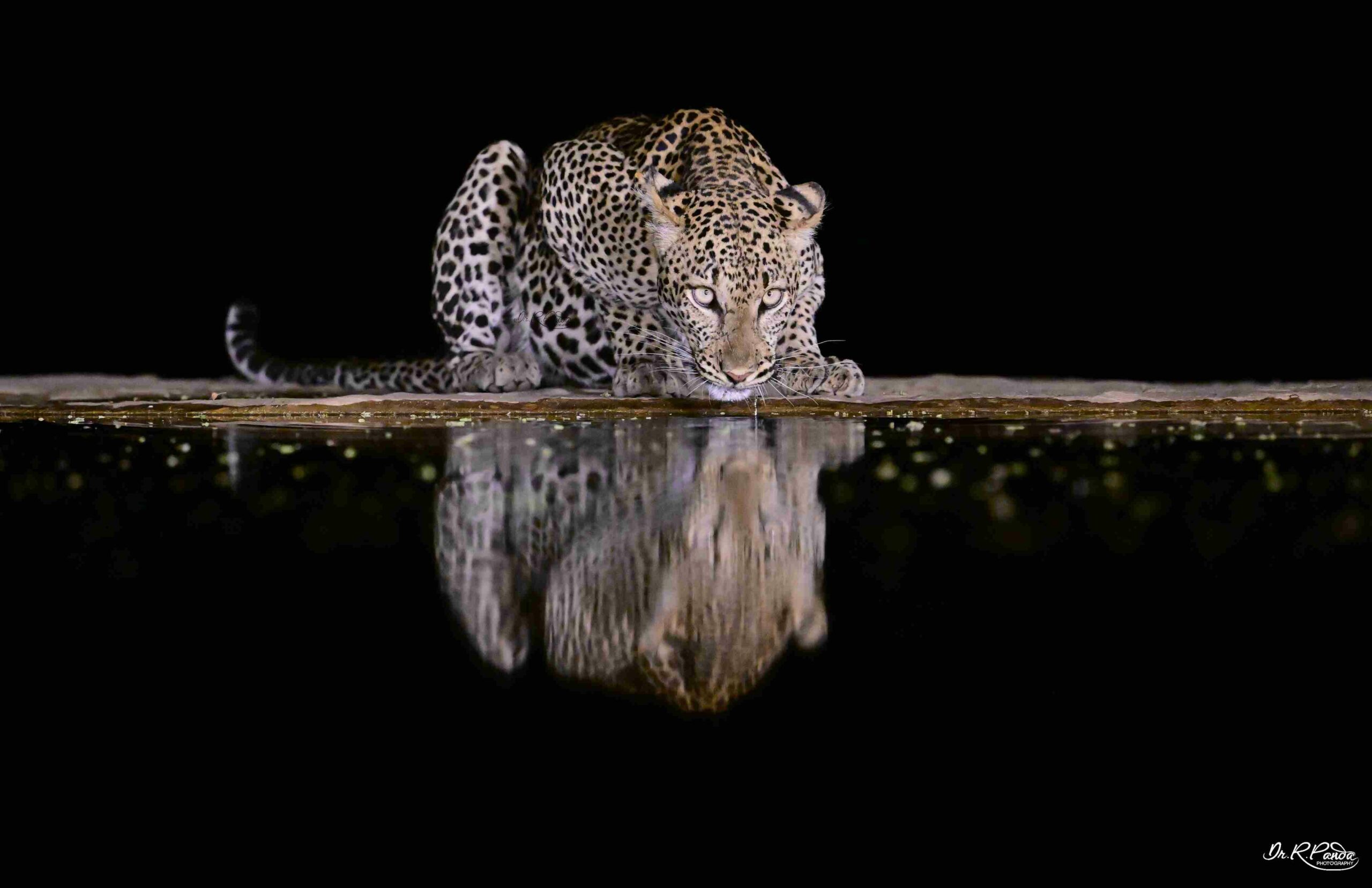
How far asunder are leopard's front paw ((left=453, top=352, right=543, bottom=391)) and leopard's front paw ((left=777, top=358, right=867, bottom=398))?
131 cm

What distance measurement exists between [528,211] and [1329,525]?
464cm

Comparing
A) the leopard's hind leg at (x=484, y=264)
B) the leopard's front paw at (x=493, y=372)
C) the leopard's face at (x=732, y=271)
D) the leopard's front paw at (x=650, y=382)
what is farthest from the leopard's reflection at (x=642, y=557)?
the leopard's hind leg at (x=484, y=264)

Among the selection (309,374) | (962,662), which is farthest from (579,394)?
(962,662)

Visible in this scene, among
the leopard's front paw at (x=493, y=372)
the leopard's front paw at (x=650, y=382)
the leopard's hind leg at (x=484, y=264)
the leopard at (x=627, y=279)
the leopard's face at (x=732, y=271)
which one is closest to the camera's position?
the leopard's face at (x=732, y=271)

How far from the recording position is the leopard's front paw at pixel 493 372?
22.4 feet

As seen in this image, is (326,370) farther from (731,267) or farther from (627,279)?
(731,267)

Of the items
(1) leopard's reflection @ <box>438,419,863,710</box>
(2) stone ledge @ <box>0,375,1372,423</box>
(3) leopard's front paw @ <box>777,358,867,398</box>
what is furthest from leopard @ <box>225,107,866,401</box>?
(1) leopard's reflection @ <box>438,419,863,710</box>

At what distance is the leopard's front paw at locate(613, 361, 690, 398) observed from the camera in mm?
6091

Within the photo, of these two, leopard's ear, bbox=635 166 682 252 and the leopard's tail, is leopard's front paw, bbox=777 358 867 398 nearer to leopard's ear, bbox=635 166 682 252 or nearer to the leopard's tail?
leopard's ear, bbox=635 166 682 252

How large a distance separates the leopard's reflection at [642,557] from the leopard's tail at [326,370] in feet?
8.01

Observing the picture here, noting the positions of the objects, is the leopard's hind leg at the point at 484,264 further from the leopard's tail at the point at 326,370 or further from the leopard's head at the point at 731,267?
the leopard's head at the point at 731,267

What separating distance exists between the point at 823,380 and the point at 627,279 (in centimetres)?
92

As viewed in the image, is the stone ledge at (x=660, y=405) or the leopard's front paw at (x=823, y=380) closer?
the stone ledge at (x=660, y=405)

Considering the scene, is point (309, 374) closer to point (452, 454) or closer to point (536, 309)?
point (536, 309)
